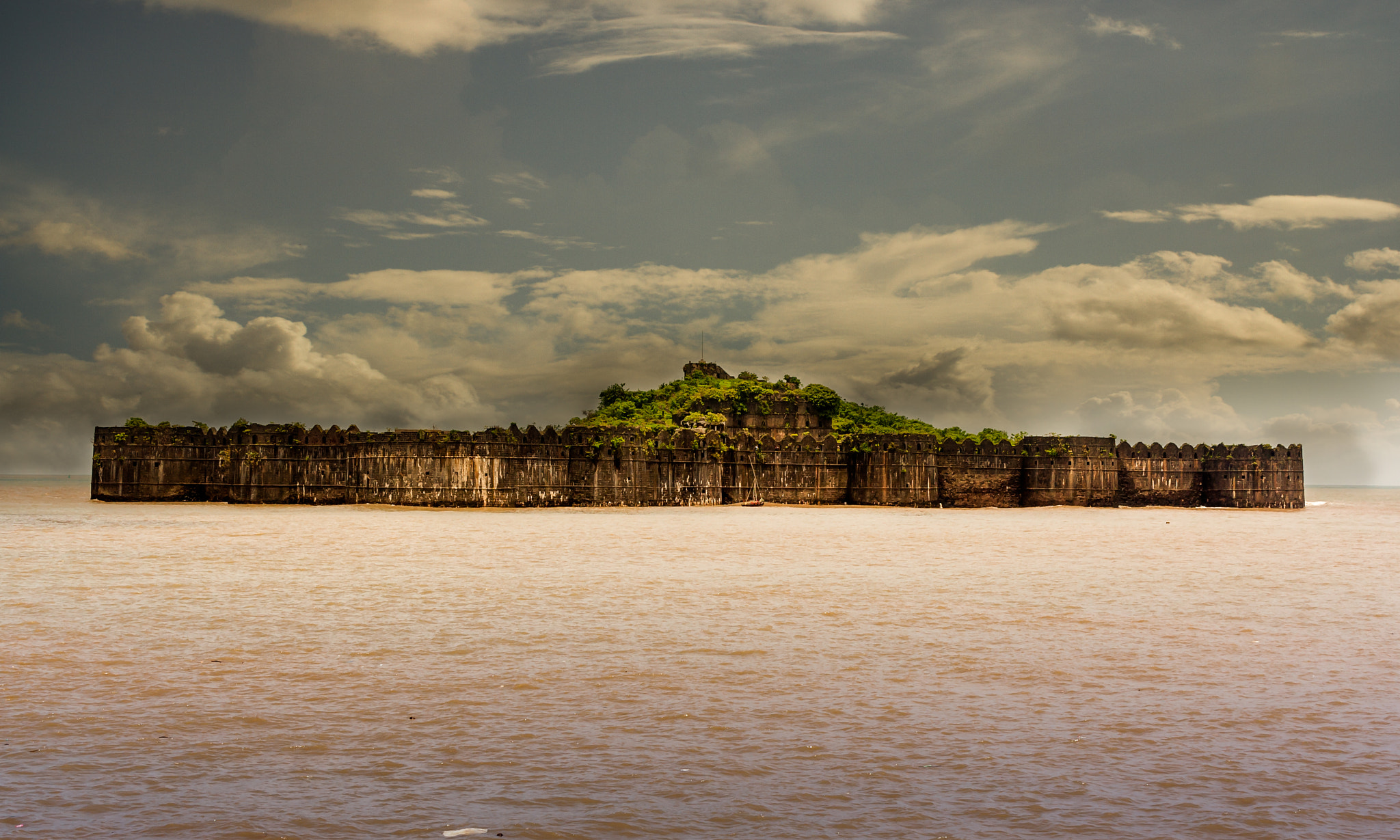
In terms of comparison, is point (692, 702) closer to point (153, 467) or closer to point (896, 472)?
point (896, 472)

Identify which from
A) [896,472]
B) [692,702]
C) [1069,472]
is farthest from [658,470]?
[692,702]

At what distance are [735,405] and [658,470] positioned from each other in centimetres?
1300

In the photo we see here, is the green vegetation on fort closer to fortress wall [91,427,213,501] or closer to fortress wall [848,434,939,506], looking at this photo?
fortress wall [848,434,939,506]

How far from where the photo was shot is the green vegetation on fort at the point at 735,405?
51219 millimetres

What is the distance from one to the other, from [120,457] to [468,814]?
144 feet

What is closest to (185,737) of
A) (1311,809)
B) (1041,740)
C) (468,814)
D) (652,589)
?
(468,814)

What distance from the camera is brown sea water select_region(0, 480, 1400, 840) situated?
172 inches

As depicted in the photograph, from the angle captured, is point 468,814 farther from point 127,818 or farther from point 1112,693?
point 1112,693

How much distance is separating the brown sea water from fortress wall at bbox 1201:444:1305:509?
117 feet

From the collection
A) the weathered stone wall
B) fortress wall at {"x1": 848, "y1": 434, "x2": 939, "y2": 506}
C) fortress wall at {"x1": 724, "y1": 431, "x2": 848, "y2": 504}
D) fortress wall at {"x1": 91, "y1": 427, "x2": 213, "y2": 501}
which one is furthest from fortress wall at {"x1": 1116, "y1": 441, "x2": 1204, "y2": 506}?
fortress wall at {"x1": 91, "y1": 427, "x2": 213, "y2": 501}

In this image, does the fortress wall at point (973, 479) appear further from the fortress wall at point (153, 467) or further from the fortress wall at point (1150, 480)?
the fortress wall at point (153, 467)

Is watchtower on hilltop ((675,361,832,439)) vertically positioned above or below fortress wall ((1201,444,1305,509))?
above

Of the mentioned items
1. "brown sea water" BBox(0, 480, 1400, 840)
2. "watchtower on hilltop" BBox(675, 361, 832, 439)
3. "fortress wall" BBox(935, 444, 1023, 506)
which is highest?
"watchtower on hilltop" BBox(675, 361, 832, 439)

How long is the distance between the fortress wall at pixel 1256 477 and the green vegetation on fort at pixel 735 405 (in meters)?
10.3
